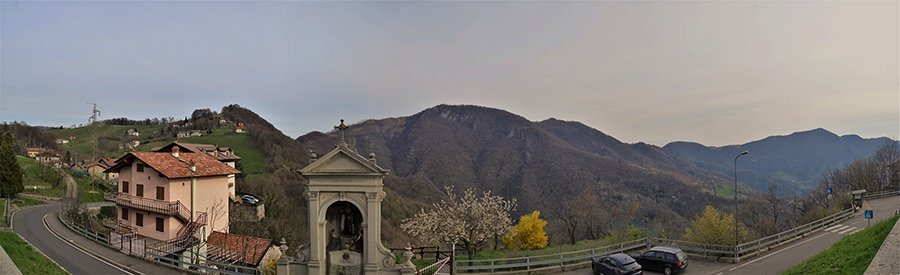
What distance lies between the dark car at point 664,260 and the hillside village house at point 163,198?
88.2 ft

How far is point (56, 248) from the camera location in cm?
2217

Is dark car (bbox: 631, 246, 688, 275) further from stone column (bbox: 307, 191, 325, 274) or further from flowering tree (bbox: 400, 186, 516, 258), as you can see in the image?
stone column (bbox: 307, 191, 325, 274)

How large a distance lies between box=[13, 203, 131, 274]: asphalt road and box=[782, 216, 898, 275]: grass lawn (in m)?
30.3

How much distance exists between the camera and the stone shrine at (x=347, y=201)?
1463cm

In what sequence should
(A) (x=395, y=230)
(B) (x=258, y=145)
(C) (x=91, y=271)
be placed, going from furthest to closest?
(B) (x=258, y=145) < (A) (x=395, y=230) < (C) (x=91, y=271)

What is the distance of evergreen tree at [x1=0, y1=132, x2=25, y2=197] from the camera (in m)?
37.6

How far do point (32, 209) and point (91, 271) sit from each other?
99.6 feet

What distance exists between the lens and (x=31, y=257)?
1495 centimetres

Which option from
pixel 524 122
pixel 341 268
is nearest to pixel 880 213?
pixel 341 268

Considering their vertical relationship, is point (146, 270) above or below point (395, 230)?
above

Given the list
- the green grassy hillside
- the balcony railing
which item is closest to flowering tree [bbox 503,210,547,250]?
the balcony railing

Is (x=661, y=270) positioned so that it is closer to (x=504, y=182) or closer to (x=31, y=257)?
(x=31, y=257)

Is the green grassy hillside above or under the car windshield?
above

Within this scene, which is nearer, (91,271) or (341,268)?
(341,268)
